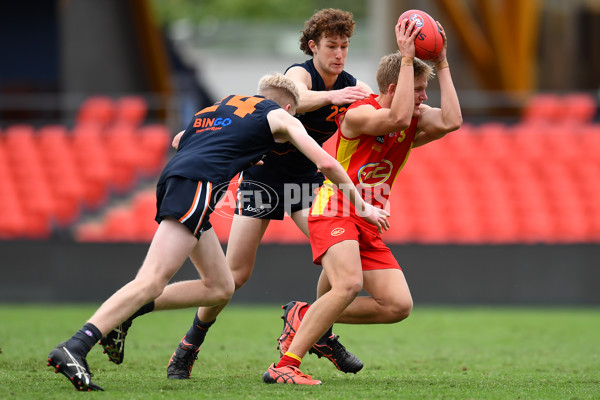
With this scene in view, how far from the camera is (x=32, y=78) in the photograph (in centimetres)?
2045

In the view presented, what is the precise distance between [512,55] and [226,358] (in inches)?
467

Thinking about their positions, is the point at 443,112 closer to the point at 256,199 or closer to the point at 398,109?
the point at 398,109

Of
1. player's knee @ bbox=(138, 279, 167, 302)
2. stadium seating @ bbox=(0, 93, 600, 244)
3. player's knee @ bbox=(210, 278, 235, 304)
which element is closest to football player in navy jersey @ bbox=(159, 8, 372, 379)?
player's knee @ bbox=(210, 278, 235, 304)

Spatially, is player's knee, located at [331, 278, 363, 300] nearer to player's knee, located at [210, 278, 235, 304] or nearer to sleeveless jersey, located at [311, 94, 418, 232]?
sleeveless jersey, located at [311, 94, 418, 232]

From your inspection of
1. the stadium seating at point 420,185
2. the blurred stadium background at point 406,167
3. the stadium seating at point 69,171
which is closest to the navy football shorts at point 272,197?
the blurred stadium background at point 406,167

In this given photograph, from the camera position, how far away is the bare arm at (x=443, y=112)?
17.7ft

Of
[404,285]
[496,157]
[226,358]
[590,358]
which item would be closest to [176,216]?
[404,285]

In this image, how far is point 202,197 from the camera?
5016mm

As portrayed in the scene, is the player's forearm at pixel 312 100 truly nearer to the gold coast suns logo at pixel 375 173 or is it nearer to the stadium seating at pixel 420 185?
the gold coast suns logo at pixel 375 173

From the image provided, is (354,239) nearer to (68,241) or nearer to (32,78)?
(68,241)

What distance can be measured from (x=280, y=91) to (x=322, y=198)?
779mm

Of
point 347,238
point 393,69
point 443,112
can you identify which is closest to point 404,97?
point 393,69

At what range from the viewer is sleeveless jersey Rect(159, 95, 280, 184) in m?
5.07

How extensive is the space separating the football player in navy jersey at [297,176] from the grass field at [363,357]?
40 centimetres
